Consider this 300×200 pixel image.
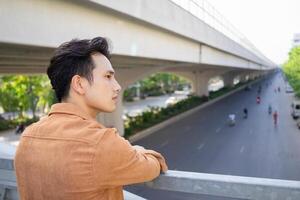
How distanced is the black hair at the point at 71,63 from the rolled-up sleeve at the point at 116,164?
335 millimetres

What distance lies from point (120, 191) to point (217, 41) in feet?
69.0

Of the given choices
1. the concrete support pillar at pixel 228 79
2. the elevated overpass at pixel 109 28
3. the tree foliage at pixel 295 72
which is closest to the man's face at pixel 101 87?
the elevated overpass at pixel 109 28

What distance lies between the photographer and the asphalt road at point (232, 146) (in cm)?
1491

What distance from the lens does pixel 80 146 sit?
1.66 m

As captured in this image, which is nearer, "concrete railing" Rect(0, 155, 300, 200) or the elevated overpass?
"concrete railing" Rect(0, 155, 300, 200)

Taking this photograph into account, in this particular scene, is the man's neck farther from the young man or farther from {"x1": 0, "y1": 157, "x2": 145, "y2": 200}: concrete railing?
{"x1": 0, "y1": 157, "x2": 145, "y2": 200}: concrete railing

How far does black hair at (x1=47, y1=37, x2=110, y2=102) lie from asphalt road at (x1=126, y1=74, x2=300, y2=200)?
6.77 m

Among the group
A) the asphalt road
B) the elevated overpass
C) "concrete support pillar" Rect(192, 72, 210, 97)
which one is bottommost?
the asphalt road

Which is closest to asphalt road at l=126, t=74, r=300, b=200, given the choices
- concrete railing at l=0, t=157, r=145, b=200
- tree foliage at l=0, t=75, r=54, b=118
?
concrete railing at l=0, t=157, r=145, b=200

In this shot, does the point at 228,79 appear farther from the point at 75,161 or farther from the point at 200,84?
the point at 75,161

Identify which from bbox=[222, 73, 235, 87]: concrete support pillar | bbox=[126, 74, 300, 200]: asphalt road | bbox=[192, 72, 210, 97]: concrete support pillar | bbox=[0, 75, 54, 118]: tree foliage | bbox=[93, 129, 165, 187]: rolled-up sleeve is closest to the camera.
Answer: bbox=[93, 129, 165, 187]: rolled-up sleeve

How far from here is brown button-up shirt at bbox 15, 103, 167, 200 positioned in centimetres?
165

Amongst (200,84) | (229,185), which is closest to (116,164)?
(229,185)

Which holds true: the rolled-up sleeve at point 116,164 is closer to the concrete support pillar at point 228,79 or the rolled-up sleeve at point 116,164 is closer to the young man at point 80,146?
the young man at point 80,146
